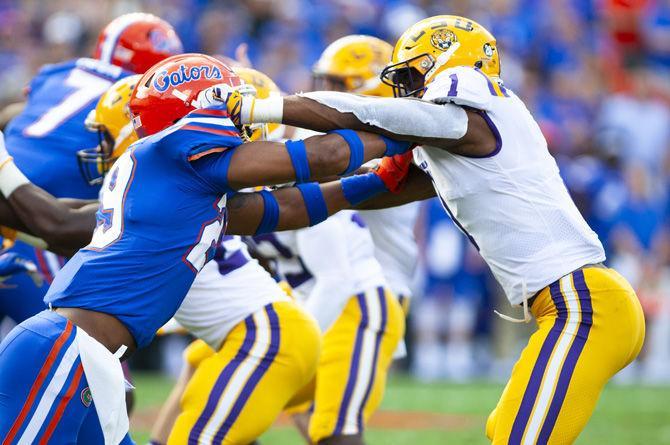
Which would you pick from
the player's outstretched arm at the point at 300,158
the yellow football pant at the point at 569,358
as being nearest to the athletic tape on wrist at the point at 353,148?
the player's outstretched arm at the point at 300,158

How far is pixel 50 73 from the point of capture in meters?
5.56

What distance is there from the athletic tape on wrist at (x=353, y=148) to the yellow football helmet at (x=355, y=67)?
7.43ft

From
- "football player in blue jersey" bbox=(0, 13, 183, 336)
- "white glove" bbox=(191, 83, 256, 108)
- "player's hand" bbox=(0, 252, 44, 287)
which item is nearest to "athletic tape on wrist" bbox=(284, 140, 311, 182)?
"white glove" bbox=(191, 83, 256, 108)

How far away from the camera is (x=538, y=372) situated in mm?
3697

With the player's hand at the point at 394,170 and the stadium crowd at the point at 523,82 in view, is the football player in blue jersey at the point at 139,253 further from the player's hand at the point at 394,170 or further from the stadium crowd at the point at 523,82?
the stadium crowd at the point at 523,82

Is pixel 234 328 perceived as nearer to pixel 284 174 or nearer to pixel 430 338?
pixel 284 174

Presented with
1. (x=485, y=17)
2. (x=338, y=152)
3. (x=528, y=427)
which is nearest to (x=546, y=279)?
(x=528, y=427)

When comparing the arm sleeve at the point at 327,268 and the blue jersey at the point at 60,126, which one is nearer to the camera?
the blue jersey at the point at 60,126

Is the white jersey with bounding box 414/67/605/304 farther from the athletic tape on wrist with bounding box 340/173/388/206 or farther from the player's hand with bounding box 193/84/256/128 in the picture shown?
the player's hand with bounding box 193/84/256/128

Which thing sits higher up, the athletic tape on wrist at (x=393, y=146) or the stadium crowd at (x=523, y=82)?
the athletic tape on wrist at (x=393, y=146)

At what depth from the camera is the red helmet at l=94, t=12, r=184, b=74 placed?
18.6ft

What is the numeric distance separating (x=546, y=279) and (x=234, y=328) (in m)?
1.34

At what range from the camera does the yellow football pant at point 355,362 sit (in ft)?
16.6

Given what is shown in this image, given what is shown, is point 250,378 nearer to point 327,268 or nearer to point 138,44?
point 327,268
